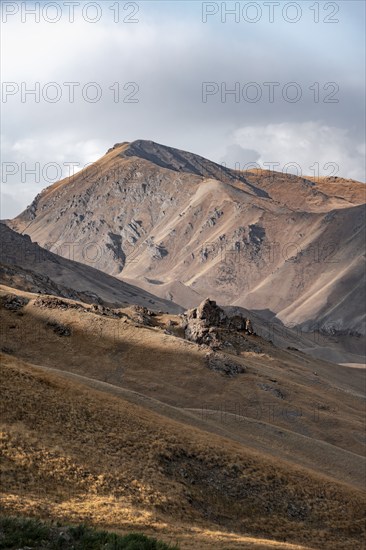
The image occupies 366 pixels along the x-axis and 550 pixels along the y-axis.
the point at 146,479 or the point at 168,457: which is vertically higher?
the point at 168,457

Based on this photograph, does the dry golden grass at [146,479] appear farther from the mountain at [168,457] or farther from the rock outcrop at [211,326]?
the rock outcrop at [211,326]

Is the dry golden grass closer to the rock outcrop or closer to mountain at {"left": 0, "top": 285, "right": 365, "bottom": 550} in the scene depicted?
mountain at {"left": 0, "top": 285, "right": 365, "bottom": 550}

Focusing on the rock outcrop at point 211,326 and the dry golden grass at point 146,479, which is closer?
the dry golden grass at point 146,479

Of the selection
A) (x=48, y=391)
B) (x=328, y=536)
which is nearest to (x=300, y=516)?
(x=328, y=536)

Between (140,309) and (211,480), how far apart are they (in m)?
76.2

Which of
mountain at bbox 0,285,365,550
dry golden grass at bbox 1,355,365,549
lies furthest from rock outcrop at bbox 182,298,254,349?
dry golden grass at bbox 1,355,365,549

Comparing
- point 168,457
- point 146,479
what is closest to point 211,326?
point 168,457

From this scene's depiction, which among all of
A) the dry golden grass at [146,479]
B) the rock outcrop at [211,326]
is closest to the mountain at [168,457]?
the dry golden grass at [146,479]

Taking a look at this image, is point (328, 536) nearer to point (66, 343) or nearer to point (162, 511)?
point (162, 511)

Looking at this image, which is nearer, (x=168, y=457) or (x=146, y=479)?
(x=146, y=479)

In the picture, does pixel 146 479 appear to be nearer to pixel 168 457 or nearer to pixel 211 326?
pixel 168 457

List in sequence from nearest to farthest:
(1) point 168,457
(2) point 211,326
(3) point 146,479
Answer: (3) point 146,479, (1) point 168,457, (2) point 211,326

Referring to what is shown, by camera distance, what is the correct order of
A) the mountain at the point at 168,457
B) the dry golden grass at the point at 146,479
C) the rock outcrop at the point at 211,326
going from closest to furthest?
1. the dry golden grass at the point at 146,479
2. the mountain at the point at 168,457
3. the rock outcrop at the point at 211,326

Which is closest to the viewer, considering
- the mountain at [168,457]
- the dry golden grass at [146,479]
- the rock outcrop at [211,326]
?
the dry golden grass at [146,479]
